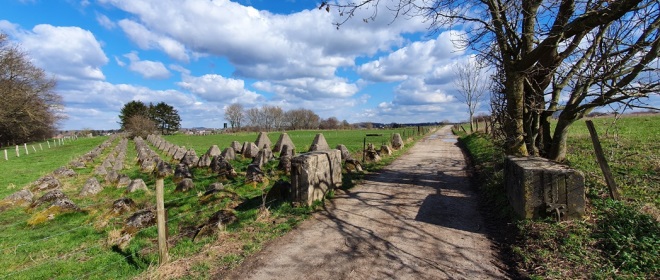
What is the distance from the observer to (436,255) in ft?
16.4

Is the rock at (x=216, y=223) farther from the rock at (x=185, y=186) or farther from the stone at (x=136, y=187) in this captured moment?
the stone at (x=136, y=187)

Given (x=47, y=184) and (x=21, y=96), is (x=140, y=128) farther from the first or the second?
(x=47, y=184)

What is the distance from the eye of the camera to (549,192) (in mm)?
5793

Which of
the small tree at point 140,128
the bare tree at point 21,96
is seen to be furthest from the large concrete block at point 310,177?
the small tree at point 140,128

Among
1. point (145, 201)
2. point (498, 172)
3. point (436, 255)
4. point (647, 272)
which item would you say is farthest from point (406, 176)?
point (145, 201)

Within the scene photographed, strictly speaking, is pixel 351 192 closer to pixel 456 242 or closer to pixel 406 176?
pixel 406 176

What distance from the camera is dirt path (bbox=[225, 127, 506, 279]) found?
15.0 feet

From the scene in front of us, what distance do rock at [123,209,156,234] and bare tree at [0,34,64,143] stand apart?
36668 millimetres

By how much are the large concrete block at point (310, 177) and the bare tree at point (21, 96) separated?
38.8m

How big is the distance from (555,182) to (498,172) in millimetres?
3868

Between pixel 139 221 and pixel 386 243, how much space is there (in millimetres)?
5519

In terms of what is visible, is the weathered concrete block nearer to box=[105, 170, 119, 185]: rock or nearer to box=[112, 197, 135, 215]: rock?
box=[112, 197, 135, 215]: rock

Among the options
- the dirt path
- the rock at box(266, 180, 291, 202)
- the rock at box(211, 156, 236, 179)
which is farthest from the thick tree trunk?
the rock at box(211, 156, 236, 179)

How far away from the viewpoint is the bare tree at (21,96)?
32.5m
